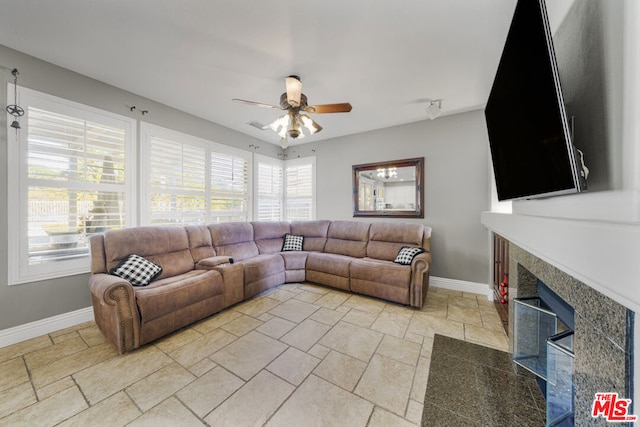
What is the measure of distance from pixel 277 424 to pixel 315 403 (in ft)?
0.88

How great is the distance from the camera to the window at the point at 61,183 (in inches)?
84.4

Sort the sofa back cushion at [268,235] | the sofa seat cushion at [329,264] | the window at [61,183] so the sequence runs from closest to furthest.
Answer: the window at [61,183] < the sofa seat cushion at [329,264] < the sofa back cushion at [268,235]

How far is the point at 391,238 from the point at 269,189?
2816 millimetres

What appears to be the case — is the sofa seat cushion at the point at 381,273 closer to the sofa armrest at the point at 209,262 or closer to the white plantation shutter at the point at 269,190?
the sofa armrest at the point at 209,262

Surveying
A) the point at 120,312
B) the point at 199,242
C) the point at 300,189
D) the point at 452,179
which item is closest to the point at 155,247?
the point at 199,242

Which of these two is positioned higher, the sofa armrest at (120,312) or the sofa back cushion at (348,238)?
the sofa back cushion at (348,238)

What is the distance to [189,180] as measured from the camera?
3531 mm

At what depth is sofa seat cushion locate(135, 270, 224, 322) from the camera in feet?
6.70

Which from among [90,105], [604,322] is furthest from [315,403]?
[90,105]

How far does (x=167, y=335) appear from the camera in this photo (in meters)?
2.23

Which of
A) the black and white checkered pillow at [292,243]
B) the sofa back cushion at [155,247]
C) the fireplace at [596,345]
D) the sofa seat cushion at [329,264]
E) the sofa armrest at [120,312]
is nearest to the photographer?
the fireplace at [596,345]

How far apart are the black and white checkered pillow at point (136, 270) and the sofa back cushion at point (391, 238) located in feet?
9.77

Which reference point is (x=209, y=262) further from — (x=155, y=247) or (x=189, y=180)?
(x=189, y=180)

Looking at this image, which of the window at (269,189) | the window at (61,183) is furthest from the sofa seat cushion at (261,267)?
the window at (61,183)
